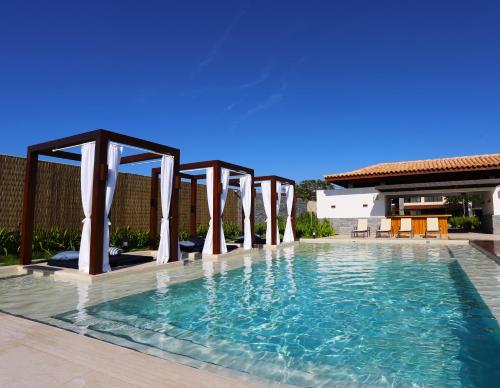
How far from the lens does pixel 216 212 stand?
10.8m

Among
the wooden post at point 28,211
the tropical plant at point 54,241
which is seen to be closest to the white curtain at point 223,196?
the tropical plant at point 54,241

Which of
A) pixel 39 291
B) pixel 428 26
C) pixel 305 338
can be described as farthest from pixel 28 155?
pixel 428 26

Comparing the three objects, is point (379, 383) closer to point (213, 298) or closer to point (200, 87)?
point (213, 298)

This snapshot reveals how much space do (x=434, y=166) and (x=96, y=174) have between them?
59.7 feet

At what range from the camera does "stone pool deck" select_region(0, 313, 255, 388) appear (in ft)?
7.97

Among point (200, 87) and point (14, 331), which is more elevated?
point (200, 87)

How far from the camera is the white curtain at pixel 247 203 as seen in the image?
12.5m

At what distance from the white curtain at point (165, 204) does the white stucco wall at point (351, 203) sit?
510 inches

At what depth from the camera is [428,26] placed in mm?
11555

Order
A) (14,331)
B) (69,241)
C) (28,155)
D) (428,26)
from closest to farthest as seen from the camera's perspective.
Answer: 1. (14,331)
2. (28,155)
3. (69,241)
4. (428,26)

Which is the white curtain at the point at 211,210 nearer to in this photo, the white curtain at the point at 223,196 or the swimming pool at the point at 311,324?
the white curtain at the point at 223,196

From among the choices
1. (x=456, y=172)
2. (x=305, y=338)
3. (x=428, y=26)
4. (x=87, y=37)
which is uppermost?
(x=428, y=26)

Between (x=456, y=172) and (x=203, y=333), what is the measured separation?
59.5 ft

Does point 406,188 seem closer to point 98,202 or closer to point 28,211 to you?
point 98,202
